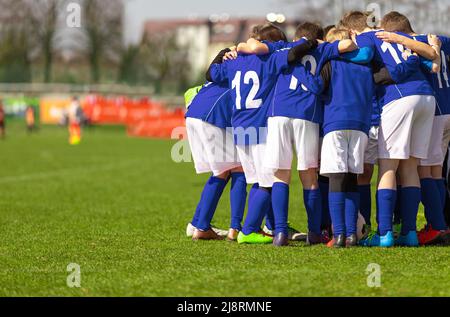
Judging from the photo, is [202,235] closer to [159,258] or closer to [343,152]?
[159,258]

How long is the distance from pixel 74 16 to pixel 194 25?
12502 cm

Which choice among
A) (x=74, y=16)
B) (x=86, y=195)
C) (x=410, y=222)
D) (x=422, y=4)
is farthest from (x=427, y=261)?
(x=422, y=4)

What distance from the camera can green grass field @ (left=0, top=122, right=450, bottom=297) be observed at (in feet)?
21.1

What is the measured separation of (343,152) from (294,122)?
0.54m

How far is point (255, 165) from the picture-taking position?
9016 mm

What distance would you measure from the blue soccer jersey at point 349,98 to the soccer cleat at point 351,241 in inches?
38.3

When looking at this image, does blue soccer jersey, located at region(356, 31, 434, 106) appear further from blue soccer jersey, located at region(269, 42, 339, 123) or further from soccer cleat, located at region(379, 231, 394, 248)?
soccer cleat, located at region(379, 231, 394, 248)

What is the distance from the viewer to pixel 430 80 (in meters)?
8.87

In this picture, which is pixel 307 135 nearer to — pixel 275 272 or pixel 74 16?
pixel 275 272

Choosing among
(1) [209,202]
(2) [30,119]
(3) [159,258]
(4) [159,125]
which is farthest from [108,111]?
(3) [159,258]

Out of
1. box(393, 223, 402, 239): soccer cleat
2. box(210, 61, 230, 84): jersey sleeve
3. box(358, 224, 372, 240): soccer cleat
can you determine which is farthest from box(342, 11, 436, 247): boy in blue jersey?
box(210, 61, 230, 84): jersey sleeve

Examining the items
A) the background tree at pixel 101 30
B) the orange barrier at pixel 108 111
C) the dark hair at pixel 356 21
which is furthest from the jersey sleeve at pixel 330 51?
the background tree at pixel 101 30

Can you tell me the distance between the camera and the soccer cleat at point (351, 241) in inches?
336

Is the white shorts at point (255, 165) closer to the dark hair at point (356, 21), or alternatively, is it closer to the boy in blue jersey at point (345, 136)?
the boy in blue jersey at point (345, 136)
